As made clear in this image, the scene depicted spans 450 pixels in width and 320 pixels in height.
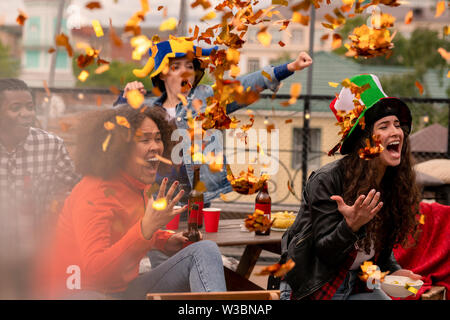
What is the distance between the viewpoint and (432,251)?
296 centimetres

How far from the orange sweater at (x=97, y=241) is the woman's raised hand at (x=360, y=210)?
0.73 meters

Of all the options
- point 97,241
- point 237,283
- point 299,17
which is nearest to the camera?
point 299,17

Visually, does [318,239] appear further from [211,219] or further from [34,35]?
[34,35]

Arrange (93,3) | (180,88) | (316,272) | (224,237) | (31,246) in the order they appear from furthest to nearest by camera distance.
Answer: (180,88), (224,237), (316,272), (31,246), (93,3)

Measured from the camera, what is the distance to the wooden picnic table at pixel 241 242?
8.16 feet

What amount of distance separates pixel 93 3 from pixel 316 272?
128 centimetres

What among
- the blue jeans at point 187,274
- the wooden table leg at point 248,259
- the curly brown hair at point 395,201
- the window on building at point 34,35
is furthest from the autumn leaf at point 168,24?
the window on building at point 34,35

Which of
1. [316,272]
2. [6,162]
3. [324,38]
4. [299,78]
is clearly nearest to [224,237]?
[316,272]

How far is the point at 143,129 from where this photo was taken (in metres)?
2.15

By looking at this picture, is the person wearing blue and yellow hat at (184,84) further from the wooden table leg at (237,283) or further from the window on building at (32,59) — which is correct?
the window on building at (32,59)

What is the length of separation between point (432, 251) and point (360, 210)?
1434 mm

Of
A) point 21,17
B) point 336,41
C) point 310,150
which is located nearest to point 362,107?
point 336,41

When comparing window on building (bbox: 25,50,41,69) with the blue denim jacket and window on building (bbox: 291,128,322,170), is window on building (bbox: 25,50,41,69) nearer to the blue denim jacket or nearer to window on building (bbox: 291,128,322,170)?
window on building (bbox: 291,128,322,170)
